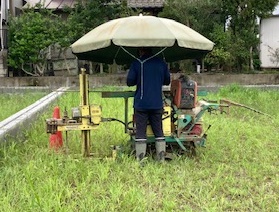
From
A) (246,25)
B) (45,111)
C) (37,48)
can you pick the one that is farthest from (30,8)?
(45,111)

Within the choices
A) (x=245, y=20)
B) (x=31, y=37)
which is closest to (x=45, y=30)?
(x=31, y=37)

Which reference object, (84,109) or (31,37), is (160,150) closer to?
(84,109)

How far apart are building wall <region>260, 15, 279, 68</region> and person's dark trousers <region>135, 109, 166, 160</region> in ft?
49.8

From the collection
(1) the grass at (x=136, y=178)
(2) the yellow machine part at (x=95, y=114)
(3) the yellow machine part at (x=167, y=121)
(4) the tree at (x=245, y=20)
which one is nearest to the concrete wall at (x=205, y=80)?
(4) the tree at (x=245, y=20)

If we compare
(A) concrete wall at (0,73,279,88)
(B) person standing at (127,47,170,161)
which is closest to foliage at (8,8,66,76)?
(A) concrete wall at (0,73,279,88)

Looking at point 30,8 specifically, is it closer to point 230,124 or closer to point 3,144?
point 230,124

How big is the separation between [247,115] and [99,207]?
7110 millimetres

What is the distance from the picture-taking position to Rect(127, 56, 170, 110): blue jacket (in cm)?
594

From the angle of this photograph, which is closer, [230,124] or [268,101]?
[230,124]

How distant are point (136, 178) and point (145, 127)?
102 centimetres

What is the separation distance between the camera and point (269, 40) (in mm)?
20297

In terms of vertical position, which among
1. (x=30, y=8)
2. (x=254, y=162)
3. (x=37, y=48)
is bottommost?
(x=254, y=162)

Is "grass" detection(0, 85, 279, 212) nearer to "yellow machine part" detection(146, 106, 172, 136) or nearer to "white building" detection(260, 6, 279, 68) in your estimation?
"yellow machine part" detection(146, 106, 172, 136)

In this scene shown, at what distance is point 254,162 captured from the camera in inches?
244
